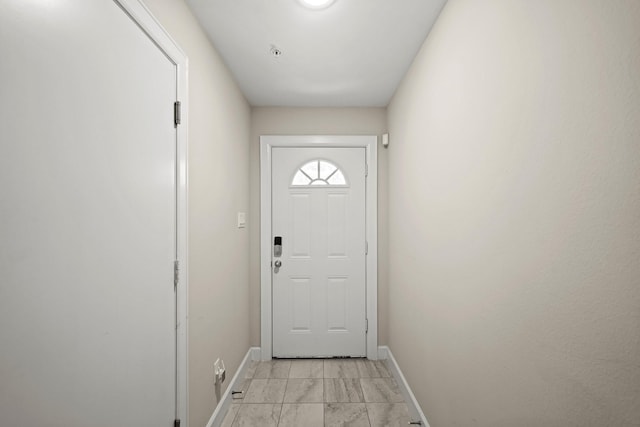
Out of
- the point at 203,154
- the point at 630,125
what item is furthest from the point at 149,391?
the point at 630,125

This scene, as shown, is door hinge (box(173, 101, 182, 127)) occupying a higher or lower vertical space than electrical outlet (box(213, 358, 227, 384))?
higher

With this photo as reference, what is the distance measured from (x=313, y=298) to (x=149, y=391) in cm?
187

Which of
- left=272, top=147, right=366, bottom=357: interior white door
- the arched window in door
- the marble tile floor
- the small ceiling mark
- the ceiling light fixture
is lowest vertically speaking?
the marble tile floor

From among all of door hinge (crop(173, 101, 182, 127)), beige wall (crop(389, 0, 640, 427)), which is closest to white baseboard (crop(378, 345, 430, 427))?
beige wall (crop(389, 0, 640, 427))

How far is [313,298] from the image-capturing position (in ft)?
9.75

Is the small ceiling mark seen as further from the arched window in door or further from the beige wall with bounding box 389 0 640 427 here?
the arched window in door

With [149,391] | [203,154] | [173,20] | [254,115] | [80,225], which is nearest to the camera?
[80,225]

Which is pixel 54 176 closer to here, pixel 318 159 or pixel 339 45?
pixel 339 45

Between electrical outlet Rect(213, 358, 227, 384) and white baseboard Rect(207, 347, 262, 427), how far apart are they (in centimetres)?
16

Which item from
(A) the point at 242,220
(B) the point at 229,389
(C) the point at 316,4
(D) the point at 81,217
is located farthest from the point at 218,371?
(C) the point at 316,4

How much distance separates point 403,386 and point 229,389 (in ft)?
4.09

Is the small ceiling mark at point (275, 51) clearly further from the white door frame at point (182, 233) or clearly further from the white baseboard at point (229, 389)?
the white baseboard at point (229, 389)

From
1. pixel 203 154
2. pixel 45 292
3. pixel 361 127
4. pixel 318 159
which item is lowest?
pixel 45 292

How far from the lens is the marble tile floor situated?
6.69ft
